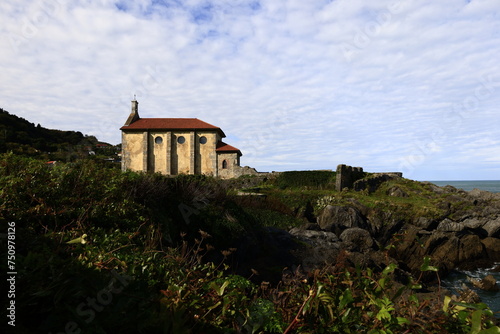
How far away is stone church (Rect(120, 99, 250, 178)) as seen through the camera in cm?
3709

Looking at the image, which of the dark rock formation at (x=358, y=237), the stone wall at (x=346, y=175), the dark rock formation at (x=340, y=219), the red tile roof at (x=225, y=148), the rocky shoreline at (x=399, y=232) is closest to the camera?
the rocky shoreline at (x=399, y=232)

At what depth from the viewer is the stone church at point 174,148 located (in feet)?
122

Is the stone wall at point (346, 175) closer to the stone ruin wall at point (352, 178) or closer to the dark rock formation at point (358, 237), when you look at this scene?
the stone ruin wall at point (352, 178)

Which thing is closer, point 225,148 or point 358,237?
point 358,237

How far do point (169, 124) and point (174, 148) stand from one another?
124 inches

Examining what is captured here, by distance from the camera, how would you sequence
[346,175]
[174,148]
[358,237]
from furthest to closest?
[174,148] < [346,175] < [358,237]

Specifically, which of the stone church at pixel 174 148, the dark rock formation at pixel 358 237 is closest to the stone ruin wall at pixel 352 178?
the stone church at pixel 174 148

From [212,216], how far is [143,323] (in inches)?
253

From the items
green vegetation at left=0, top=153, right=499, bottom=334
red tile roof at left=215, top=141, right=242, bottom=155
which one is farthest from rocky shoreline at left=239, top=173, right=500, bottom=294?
red tile roof at left=215, top=141, right=242, bottom=155

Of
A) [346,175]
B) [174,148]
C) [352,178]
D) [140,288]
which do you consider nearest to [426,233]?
[346,175]

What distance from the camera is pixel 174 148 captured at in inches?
1487

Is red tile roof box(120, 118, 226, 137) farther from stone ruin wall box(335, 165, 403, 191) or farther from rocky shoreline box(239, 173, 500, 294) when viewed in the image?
rocky shoreline box(239, 173, 500, 294)

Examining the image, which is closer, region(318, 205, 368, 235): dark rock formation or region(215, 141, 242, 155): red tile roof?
region(318, 205, 368, 235): dark rock formation

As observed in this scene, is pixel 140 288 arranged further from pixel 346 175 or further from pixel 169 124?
pixel 169 124
